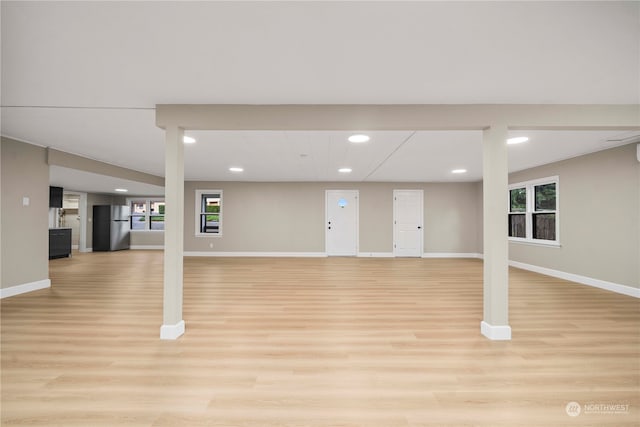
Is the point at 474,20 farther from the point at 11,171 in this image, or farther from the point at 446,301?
the point at 11,171

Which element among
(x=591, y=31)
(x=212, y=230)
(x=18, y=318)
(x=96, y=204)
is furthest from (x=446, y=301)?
(x=96, y=204)

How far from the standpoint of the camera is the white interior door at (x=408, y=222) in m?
9.18

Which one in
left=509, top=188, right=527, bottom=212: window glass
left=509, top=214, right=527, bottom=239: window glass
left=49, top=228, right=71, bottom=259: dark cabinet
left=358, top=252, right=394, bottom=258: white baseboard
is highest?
left=509, top=188, right=527, bottom=212: window glass

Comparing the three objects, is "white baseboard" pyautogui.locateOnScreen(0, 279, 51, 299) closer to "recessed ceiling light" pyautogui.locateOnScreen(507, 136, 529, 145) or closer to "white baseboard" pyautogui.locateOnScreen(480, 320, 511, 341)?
"white baseboard" pyautogui.locateOnScreen(480, 320, 511, 341)

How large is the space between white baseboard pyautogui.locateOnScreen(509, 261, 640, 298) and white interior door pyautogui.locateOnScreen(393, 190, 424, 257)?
2.79 metres

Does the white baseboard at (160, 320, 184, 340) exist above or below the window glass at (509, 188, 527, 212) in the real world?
below

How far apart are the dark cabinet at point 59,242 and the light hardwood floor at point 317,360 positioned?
5.00 meters

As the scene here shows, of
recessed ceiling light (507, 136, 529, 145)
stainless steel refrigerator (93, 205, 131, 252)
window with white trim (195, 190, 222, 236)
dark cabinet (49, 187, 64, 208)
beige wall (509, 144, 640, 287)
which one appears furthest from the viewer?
stainless steel refrigerator (93, 205, 131, 252)

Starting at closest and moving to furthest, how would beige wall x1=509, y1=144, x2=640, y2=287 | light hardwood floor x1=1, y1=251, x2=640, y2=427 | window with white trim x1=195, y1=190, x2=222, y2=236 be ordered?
light hardwood floor x1=1, y1=251, x2=640, y2=427 < beige wall x1=509, y1=144, x2=640, y2=287 < window with white trim x1=195, y1=190, x2=222, y2=236

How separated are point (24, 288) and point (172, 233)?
3.81m

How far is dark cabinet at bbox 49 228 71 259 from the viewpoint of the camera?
8476 millimetres

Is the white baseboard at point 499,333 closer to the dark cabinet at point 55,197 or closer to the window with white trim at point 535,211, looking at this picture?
the window with white trim at point 535,211

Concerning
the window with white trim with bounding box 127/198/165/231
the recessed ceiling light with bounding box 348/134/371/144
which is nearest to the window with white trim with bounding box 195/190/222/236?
the window with white trim with bounding box 127/198/165/231

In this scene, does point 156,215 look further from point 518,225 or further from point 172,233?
point 518,225
